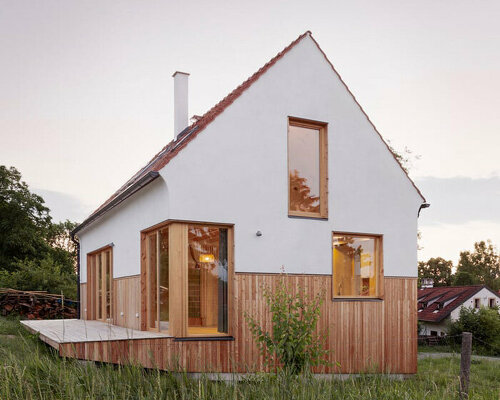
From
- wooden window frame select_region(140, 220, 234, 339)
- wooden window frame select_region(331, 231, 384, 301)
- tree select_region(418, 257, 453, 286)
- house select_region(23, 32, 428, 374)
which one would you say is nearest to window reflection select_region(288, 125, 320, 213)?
house select_region(23, 32, 428, 374)

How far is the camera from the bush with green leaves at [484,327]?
3161 cm

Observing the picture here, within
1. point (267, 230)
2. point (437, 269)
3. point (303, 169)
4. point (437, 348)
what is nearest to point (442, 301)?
point (437, 348)

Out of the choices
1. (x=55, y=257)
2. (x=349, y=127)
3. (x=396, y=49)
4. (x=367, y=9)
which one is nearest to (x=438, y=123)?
(x=396, y=49)

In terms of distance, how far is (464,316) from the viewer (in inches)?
1312

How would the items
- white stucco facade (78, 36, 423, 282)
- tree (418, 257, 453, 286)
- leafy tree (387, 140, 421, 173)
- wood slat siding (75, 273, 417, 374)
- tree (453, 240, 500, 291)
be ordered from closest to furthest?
wood slat siding (75, 273, 417, 374) → white stucco facade (78, 36, 423, 282) → leafy tree (387, 140, 421, 173) → tree (453, 240, 500, 291) → tree (418, 257, 453, 286)

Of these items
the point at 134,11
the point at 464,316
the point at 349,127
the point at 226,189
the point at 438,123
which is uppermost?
the point at 134,11

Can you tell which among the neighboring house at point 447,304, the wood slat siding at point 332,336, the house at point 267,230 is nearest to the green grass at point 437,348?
the neighboring house at point 447,304

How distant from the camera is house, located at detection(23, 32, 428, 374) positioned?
891 cm

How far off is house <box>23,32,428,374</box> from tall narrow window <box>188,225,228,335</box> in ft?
0.06

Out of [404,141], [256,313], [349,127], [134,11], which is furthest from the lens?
[404,141]

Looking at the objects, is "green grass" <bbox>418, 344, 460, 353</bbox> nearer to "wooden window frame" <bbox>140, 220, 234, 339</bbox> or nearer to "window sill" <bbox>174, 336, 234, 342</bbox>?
"window sill" <bbox>174, 336, 234, 342</bbox>

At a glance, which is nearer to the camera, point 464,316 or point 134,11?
point 134,11

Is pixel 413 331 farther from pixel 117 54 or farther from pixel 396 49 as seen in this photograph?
pixel 117 54

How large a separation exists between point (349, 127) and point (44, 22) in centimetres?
888
